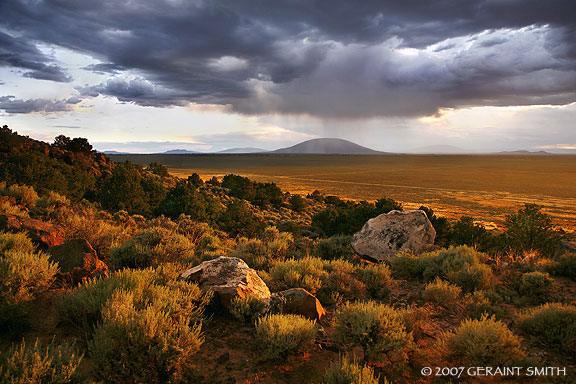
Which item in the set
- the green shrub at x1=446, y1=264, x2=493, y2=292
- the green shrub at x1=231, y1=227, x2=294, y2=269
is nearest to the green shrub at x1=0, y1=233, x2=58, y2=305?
the green shrub at x1=231, y1=227, x2=294, y2=269

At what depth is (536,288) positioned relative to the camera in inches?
251

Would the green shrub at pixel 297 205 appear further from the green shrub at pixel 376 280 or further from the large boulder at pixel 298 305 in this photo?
the large boulder at pixel 298 305

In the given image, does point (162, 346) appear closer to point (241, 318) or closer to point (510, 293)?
point (241, 318)

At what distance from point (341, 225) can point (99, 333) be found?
703 inches

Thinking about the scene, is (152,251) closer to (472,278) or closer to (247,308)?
(247,308)

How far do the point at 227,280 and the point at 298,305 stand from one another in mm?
1407

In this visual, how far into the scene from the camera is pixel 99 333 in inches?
135

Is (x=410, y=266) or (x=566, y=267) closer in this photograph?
(x=566, y=267)

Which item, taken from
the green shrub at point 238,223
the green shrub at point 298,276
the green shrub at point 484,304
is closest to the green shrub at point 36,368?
the green shrub at point 298,276

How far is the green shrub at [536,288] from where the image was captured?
242 inches

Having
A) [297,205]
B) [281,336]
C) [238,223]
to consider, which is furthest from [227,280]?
[297,205]

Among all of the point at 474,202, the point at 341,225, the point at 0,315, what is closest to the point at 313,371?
the point at 0,315

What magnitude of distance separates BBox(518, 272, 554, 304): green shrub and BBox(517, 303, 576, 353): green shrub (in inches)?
59.6

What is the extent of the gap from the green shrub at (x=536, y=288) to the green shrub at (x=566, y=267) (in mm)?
1289
